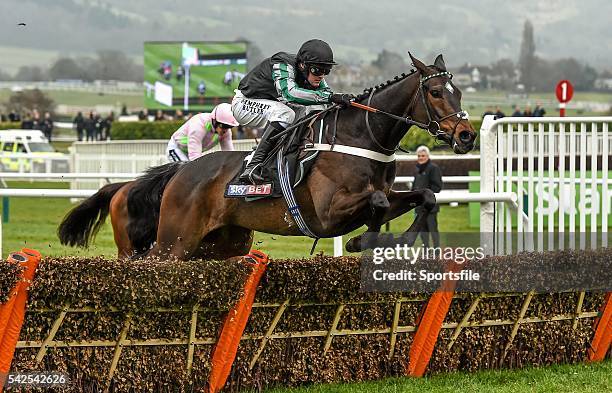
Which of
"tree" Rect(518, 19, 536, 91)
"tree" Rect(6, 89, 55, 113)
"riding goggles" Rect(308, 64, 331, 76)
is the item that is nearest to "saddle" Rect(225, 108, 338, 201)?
"riding goggles" Rect(308, 64, 331, 76)

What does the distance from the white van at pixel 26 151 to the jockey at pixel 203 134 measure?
13.1m

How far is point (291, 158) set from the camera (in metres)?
6.24

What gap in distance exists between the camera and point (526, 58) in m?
47.6

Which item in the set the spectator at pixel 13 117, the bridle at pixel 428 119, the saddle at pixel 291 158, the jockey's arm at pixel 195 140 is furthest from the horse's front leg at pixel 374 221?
the spectator at pixel 13 117

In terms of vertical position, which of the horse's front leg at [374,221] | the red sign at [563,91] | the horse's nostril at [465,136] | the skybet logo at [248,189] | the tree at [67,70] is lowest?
the horse's front leg at [374,221]

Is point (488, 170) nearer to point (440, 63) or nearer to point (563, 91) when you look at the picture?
point (440, 63)

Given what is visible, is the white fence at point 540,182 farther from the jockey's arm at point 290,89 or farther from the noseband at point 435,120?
the jockey's arm at point 290,89

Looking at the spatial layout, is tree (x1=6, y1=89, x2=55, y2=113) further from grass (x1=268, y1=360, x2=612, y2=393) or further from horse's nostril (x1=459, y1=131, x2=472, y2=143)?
grass (x1=268, y1=360, x2=612, y2=393)

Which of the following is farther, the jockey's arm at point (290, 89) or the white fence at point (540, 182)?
the white fence at point (540, 182)

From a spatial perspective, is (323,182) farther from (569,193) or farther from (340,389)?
(569,193)

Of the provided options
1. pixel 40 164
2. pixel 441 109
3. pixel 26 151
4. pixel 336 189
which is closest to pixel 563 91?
pixel 40 164

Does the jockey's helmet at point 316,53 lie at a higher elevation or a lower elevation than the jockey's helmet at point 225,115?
higher

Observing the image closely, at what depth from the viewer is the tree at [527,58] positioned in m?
44.4

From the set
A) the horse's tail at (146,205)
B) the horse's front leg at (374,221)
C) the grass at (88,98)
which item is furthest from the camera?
the grass at (88,98)
